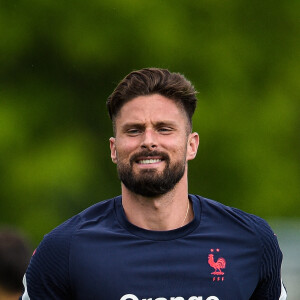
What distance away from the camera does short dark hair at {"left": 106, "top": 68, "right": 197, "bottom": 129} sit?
603cm

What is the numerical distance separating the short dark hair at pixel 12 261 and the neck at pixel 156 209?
101cm

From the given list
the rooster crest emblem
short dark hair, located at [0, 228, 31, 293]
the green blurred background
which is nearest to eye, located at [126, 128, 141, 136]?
the rooster crest emblem

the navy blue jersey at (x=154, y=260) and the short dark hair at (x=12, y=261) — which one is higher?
the navy blue jersey at (x=154, y=260)

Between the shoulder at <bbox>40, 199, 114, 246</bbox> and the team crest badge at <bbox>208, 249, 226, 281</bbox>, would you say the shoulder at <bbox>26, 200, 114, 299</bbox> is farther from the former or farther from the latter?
the team crest badge at <bbox>208, 249, 226, 281</bbox>

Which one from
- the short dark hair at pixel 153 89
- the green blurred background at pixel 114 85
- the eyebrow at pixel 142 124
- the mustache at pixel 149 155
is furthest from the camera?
the green blurred background at pixel 114 85

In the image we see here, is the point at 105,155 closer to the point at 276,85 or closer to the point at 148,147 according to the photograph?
the point at 276,85

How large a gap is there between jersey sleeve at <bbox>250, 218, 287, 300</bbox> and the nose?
2.61ft

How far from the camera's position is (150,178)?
5801 millimetres

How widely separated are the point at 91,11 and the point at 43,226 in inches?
111

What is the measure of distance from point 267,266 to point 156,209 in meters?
0.69

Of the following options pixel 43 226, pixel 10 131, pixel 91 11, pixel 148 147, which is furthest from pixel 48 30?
pixel 148 147

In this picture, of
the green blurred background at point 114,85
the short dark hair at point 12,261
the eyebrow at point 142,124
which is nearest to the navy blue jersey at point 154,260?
the eyebrow at point 142,124

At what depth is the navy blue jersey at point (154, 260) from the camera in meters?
5.80

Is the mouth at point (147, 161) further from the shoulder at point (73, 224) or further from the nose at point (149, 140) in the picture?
the shoulder at point (73, 224)
